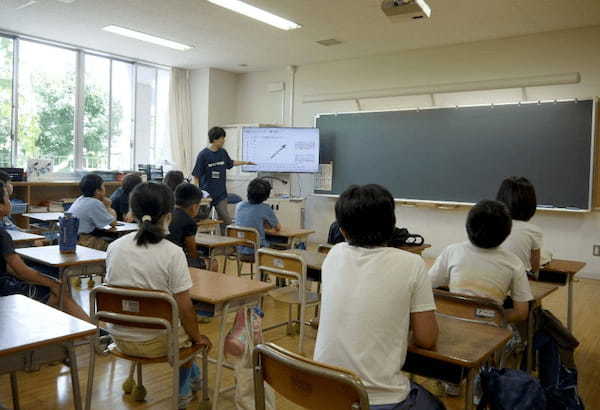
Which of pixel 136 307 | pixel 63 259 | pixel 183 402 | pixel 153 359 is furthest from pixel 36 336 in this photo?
pixel 63 259

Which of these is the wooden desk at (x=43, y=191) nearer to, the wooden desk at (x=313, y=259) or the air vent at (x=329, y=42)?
the air vent at (x=329, y=42)

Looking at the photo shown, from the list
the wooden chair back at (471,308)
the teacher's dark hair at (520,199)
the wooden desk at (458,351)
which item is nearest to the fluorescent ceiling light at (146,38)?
the teacher's dark hair at (520,199)

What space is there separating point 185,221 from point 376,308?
2.01 meters

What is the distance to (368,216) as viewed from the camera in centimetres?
153

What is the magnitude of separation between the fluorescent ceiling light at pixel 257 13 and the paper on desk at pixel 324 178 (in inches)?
98.6

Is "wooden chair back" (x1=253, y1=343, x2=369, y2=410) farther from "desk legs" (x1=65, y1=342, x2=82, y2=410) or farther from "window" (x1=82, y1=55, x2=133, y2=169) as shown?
"window" (x1=82, y1=55, x2=133, y2=169)

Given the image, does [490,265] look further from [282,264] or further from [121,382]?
[121,382]

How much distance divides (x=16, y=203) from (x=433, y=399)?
6.15 meters

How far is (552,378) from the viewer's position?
2230 millimetres

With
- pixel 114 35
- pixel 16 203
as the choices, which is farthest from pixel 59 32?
pixel 16 203

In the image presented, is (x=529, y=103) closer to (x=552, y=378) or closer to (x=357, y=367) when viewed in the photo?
(x=552, y=378)

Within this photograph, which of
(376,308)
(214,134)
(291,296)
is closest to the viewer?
(376,308)

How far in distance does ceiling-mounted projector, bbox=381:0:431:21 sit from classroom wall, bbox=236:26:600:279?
3.24 metres

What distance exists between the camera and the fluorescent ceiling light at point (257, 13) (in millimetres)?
5375
